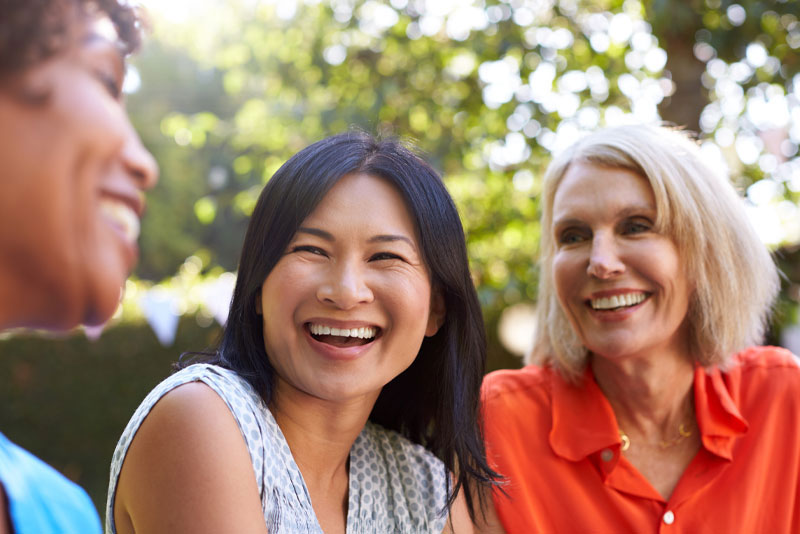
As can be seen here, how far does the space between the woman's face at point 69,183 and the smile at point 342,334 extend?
1079mm

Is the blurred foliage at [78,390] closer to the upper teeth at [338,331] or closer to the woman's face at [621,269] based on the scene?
the woman's face at [621,269]

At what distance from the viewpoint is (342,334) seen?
1849 millimetres

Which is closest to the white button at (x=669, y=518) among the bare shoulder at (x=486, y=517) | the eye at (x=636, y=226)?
the bare shoulder at (x=486, y=517)

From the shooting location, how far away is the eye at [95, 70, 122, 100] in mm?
753

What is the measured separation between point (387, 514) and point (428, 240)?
2.54 ft

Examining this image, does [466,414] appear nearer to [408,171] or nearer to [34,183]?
[408,171]

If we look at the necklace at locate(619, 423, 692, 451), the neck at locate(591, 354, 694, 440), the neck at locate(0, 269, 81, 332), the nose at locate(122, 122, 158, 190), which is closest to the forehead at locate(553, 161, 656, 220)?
the neck at locate(591, 354, 694, 440)

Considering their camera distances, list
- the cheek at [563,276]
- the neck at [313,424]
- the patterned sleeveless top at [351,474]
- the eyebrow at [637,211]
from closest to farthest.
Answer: the patterned sleeveless top at [351,474]
the neck at [313,424]
the eyebrow at [637,211]
the cheek at [563,276]

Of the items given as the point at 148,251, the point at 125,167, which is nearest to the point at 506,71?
the point at 125,167

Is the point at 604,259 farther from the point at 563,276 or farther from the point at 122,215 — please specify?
the point at 122,215

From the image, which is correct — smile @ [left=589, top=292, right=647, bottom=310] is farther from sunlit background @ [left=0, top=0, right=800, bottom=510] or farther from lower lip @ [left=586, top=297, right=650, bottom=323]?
sunlit background @ [left=0, top=0, right=800, bottom=510]

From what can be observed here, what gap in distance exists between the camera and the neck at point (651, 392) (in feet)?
8.59

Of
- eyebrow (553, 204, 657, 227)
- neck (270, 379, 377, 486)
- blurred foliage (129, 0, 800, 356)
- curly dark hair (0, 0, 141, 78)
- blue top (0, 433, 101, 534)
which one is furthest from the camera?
blurred foliage (129, 0, 800, 356)

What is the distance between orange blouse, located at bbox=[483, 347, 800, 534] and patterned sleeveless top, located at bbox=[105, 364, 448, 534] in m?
0.36
